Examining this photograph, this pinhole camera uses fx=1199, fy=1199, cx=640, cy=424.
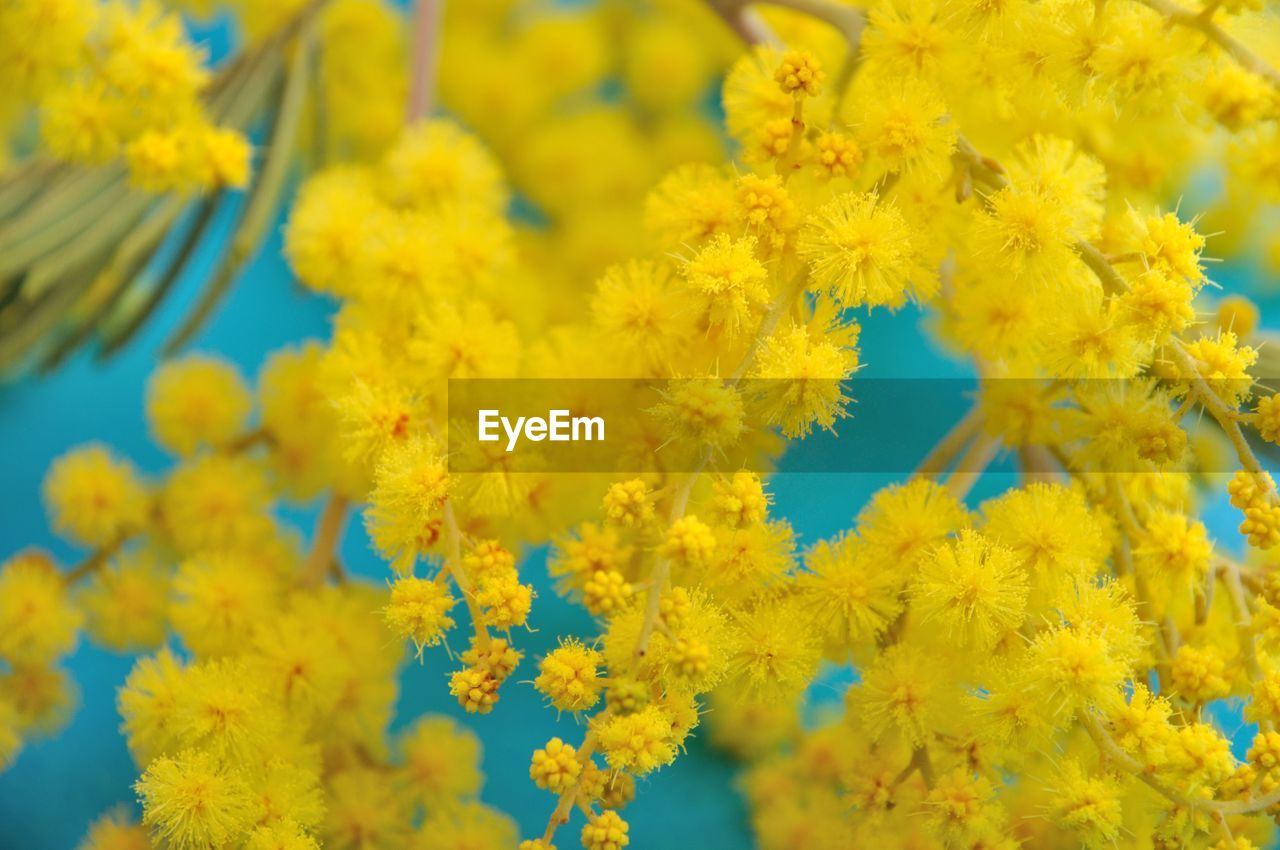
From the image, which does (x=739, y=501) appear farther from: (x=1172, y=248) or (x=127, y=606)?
(x=127, y=606)

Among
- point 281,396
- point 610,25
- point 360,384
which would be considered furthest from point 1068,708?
point 610,25

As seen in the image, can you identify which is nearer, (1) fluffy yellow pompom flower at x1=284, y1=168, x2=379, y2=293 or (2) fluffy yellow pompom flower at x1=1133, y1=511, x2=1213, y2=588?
(2) fluffy yellow pompom flower at x1=1133, y1=511, x2=1213, y2=588

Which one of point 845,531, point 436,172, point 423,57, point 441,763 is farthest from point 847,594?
point 423,57

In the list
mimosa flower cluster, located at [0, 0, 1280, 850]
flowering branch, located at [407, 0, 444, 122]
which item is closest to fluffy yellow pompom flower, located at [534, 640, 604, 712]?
mimosa flower cluster, located at [0, 0, 1280, 850]

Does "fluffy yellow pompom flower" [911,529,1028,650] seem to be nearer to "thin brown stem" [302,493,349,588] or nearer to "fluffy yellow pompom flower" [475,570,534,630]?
"fluffy yellow pompom flower" [475,570,534,630]

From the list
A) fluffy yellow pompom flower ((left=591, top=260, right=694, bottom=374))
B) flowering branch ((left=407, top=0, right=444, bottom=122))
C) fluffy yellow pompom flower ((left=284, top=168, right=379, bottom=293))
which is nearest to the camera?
fluffy yellow pompom flower ((left=591, top=260, right=694, bottom=374))
